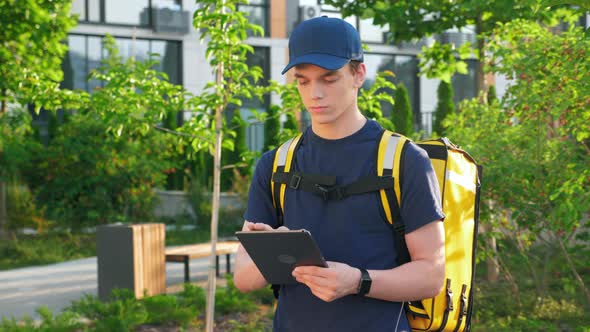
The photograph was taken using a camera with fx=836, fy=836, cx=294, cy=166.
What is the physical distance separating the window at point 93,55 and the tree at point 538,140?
60.0 feet

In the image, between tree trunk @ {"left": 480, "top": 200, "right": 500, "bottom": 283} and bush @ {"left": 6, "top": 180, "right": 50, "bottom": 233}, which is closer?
tree trunk @ {"left": 480, "top": 200, "right": 500, "bottom": 283}

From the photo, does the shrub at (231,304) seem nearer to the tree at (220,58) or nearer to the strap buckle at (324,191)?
the tree at (220,58)

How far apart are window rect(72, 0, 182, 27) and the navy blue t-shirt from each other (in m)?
24.3

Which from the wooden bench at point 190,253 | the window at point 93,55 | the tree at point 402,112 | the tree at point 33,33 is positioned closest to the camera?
the wooden bench at point 190,253

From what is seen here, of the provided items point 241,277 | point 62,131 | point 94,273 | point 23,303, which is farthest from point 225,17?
point 62,131

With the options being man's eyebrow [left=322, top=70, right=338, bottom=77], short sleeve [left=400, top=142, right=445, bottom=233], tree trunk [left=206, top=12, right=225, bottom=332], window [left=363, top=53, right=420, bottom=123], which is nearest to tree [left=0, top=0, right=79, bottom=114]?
tree trunk [left=206, top=12, right=225, bottom=332]

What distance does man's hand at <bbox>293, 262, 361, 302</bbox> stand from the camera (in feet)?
7.02

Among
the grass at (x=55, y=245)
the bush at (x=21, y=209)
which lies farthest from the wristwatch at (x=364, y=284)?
the bush at (x=21, y=209)

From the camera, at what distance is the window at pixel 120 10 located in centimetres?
2550

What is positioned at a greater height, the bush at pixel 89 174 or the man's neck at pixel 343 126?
the man's neck at pixel 343 126

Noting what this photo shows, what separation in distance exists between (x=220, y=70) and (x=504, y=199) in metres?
2.72

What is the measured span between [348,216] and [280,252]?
22 cm

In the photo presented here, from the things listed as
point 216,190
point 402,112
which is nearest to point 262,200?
point 216,190

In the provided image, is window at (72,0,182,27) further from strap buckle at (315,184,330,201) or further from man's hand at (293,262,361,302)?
man's hand at (293,262,361,302)
